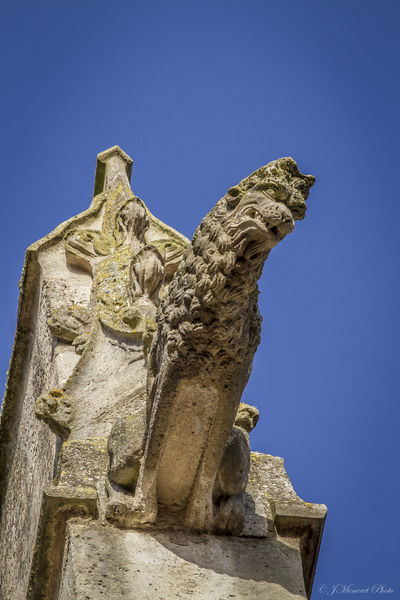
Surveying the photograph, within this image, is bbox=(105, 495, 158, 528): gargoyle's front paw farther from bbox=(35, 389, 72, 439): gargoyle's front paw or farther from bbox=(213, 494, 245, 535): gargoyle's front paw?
bbox=(35, 389, 72, 439): gargoyle's front paw

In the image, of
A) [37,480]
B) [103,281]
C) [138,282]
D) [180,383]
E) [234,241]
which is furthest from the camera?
[103,281]

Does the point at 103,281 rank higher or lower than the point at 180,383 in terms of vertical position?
higher

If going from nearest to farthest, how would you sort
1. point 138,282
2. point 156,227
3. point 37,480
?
point 37,480 → point 138,282 → point 156,227

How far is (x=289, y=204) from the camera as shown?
456 centimetres

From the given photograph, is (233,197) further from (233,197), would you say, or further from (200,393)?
(200,393)

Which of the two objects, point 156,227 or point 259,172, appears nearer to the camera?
point 259,172

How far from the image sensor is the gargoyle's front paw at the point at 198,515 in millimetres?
4977

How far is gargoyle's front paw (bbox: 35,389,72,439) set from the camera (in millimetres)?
6031

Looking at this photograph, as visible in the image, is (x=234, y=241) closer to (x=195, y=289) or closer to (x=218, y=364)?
(x=195, y=289)

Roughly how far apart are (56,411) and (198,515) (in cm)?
152

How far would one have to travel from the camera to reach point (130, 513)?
4914 millimetres

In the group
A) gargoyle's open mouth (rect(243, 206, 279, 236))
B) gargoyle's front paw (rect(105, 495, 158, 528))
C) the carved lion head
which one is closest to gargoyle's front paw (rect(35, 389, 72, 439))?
gargoyle's front paw (rect(105, 495, 158, 528))

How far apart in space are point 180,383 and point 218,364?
22 centimetres

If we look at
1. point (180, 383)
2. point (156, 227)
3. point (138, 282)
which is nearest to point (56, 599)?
point (180, 383)
